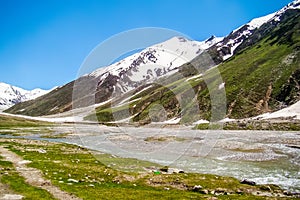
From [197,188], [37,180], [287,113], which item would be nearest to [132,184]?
[197,188]

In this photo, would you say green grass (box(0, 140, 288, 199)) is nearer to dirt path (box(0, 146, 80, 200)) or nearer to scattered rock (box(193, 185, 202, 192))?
scattered rock (box(193, 185, 202, 192))

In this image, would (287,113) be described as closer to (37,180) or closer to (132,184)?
(132,184)

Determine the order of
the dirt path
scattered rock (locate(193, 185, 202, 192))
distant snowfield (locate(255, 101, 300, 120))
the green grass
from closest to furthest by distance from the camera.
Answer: the dirt path
the green grass
scattered rock (locate(193, 185, 202, 192))
distant snowfield (locate(255, 101, 300, 120))

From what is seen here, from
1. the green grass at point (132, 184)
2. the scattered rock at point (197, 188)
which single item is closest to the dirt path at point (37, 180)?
the green grass at point (132, 184)

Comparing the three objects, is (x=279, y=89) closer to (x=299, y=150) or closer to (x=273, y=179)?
(x=299, y=150)

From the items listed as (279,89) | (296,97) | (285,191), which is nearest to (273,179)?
(285,191)

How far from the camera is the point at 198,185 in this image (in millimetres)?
29766

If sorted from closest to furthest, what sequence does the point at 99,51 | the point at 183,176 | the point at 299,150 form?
1. the point at 99,51
2. the point at 183,176
3. the point at 299,150

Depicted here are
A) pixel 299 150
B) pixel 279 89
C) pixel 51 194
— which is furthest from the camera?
pixel 279 89

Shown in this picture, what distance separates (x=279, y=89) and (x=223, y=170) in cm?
15187

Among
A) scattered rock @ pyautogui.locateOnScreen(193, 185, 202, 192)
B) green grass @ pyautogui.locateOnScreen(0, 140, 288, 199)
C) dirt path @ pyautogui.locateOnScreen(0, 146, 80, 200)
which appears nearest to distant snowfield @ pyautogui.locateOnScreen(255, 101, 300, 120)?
green grass @ pyautogui.locateOnScreen(0, 140, 288, 199)

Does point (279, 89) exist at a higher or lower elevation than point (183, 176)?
higher

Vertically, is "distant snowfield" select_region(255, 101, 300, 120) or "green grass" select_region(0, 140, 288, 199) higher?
"distant snowfield" select_region(255, 101, 300, 120)

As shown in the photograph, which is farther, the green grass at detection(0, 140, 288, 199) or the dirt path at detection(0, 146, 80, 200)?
the green grass at detection(0, 140, 288, 199)
